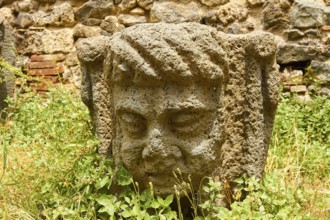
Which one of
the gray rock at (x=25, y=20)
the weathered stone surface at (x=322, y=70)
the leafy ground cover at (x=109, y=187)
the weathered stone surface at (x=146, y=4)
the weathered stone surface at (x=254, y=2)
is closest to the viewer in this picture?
the leafy ground cover at (x=109, y=187)

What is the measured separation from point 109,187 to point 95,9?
124 inches

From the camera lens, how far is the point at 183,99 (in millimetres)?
1933

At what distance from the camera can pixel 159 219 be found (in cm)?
195

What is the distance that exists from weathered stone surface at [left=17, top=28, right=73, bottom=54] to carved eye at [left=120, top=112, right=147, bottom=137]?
127 inches

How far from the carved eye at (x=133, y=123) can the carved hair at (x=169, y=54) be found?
17 centimetres

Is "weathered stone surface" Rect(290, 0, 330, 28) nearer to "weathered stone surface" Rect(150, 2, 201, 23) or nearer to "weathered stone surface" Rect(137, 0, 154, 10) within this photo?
"weathered stone surface" Rect(150, 2, 201, 23)

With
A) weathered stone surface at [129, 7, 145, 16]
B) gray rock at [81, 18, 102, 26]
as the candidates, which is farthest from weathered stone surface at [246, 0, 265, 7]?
gray rock at [81, 18, 102, 26]

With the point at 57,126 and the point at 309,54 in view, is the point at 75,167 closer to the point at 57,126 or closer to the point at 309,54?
the point at 57,126

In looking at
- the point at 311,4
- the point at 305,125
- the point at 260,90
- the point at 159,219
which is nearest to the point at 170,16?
the point at 311,4

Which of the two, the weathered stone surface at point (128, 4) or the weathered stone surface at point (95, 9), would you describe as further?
the weathered stone surface at point (95, 9)

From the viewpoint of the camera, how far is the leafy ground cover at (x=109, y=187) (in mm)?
2018

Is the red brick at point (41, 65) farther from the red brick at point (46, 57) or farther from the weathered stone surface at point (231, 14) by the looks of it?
the weathered stone surface at point (231, 14)

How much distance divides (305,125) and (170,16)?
1.77 m

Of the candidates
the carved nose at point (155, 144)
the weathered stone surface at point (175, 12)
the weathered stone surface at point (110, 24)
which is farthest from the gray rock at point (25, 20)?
the carved nose at point (155, 144)
